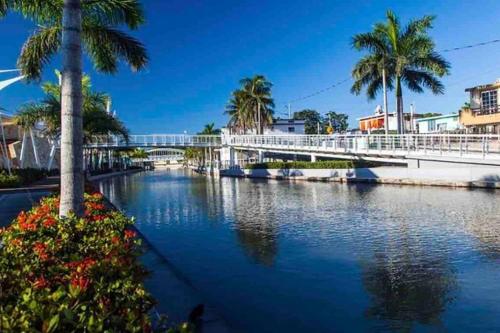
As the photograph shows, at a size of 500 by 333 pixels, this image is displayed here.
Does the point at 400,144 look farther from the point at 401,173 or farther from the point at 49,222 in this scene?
the point at 49,222

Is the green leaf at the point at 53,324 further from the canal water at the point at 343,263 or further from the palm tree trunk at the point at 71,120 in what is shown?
the palm tree trunk at the point at 71,120

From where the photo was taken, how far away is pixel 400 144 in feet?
114

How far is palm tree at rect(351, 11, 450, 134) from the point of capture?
37219mm

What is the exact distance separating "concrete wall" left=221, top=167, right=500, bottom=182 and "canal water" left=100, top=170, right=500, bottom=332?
8135 mm

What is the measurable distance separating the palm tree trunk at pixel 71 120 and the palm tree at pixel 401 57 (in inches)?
1257

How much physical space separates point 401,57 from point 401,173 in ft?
30.9

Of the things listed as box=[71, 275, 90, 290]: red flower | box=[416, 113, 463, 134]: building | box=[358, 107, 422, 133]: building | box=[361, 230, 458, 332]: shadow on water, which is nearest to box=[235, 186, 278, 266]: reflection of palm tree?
box=[361, 230, 458, 332]: shadow on water

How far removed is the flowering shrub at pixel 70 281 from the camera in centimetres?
318

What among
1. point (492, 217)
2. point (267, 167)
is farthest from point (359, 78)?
point (492, 217)

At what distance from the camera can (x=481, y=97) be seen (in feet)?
146

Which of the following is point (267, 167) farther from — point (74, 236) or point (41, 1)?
point (74, 236)

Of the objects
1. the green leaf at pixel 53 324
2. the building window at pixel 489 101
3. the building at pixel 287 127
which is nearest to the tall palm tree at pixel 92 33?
the green leaf at pixel 53 324

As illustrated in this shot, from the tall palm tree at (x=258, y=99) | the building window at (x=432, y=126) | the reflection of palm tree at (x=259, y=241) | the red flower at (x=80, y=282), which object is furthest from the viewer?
the tall palm tree at (x=258, y=99)

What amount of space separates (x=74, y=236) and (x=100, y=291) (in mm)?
3232
